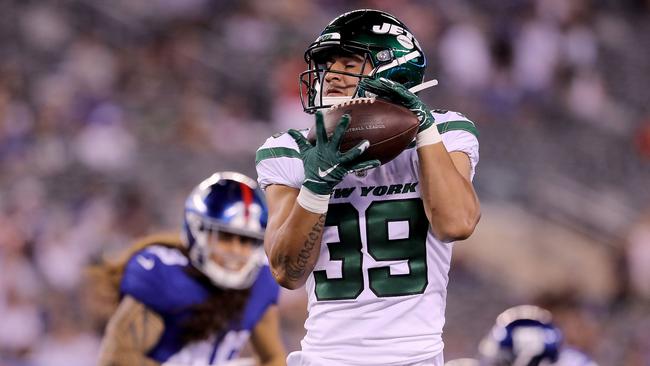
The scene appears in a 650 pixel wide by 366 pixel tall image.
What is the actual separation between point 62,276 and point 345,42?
5.76 m

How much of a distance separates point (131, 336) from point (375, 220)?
1.63m

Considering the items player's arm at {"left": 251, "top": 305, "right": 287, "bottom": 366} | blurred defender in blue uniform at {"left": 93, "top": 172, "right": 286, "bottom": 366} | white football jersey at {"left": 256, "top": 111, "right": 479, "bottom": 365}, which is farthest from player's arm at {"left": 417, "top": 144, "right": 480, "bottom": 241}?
player's arm at {"left": 251, "top": 305, "right": 287, "bottom": 366}

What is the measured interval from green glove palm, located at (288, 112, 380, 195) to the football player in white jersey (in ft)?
0.15

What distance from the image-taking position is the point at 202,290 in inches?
182

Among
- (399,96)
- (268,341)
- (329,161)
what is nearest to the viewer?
(329,161)

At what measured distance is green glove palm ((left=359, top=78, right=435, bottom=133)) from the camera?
9.78 feet

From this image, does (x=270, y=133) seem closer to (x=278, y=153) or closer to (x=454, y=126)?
(x=278, y=153)

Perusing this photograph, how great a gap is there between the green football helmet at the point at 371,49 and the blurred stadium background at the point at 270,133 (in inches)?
187

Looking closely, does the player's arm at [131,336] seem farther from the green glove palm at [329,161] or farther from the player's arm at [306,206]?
the green glove palm at [329,161]

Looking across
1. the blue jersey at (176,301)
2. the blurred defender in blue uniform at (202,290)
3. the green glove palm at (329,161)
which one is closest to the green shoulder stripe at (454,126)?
the green glove palm at (329,161)

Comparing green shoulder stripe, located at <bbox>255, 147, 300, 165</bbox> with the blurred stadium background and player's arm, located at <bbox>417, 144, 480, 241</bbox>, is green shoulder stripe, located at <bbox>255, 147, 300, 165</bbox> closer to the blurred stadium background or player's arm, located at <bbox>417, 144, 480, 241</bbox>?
player's arm, located at <bbox>417, 144, 480, 241</bbox>

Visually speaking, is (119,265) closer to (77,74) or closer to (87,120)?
(87,120)

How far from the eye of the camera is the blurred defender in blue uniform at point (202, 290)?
4453mm

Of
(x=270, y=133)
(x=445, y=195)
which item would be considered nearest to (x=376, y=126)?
(x=445, y=195)
